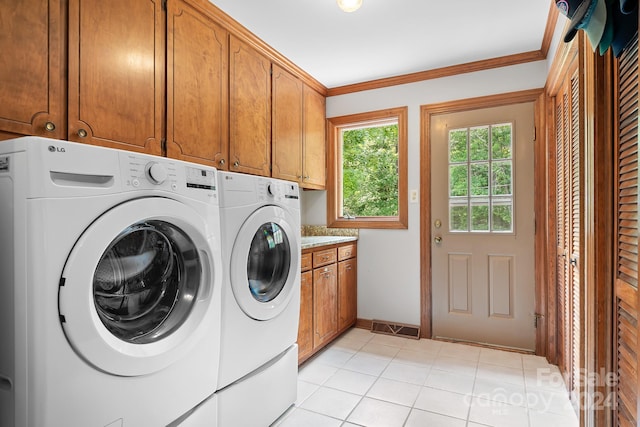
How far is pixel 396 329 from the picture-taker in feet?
Answer: 9.79

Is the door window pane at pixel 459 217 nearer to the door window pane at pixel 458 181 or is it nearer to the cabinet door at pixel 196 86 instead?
the door window pane at pixel 458 181

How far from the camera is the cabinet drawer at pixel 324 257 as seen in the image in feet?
8.13

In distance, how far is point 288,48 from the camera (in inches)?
98.2

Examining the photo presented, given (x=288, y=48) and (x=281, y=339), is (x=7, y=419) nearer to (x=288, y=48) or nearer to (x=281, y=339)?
(x=281, y=339)

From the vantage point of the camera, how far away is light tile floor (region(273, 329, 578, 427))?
1.75 metres

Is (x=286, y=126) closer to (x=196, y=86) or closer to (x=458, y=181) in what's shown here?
(x=196, y=86)

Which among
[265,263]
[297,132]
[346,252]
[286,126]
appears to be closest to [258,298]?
[265,263]

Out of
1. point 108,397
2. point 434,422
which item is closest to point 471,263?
point 434,422

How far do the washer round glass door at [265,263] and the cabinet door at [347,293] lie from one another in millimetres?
1071

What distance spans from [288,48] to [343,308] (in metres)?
2.13

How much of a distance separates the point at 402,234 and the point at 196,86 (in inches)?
79.6

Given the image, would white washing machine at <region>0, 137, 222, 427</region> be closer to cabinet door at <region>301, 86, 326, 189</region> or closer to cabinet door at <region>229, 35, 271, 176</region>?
cabinet door at <region>229, 35, 271, 176</region>

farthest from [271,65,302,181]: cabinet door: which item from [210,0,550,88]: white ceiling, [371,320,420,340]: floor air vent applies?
[371,320,420,340]: floor air vent

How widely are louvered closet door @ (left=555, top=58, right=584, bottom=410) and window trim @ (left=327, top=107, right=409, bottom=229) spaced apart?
3.66 ft
